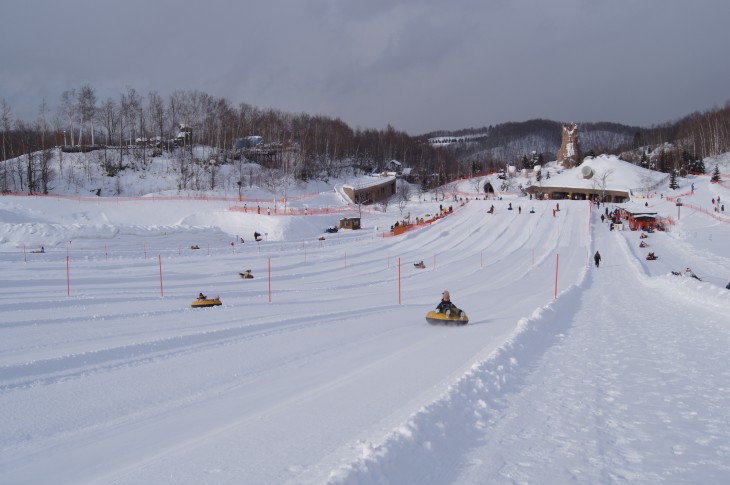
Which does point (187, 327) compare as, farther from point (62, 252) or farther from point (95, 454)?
point (62, 252)

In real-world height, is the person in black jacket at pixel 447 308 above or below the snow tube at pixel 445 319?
above

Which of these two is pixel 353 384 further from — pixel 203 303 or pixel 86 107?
pixel 86 107

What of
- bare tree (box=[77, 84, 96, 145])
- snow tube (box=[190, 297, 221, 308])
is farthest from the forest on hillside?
snow tube (box=[190, 297, 221, 308])

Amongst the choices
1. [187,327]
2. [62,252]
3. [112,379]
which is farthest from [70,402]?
[62,252]

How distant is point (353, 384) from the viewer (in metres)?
8.43

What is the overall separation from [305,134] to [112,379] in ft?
334

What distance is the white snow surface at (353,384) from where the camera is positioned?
17.3ft

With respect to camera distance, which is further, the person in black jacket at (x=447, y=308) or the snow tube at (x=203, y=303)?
the snow tube at (x=203, y=303)

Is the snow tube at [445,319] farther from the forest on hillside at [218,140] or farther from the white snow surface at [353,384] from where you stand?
the forest on hillside at [218,140]

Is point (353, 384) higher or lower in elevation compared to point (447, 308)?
lower

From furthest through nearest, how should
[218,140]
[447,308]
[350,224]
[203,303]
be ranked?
[218,140] < [350,224] < [203,303] < [447,308]

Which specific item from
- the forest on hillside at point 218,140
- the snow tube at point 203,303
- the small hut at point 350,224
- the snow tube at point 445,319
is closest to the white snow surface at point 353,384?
the snow tube at point 445,319

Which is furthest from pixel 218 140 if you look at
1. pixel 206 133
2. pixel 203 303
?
pixel 203 303

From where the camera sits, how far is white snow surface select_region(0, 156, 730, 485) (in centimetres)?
527
